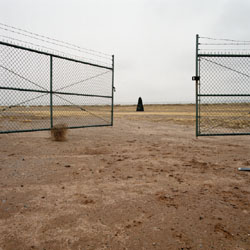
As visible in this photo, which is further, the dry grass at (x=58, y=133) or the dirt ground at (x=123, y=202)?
the dry grass at (x=58, y=133)

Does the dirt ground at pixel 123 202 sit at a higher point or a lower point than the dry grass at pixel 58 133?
lower

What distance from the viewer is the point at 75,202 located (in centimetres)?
266

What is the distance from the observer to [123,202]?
2.68 metres

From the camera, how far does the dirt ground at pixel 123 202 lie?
1.93 meters

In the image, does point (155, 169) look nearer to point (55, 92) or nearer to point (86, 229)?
point (86, 229)

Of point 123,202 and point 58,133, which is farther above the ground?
point 58,133

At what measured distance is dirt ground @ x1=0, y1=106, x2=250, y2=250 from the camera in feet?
6.34

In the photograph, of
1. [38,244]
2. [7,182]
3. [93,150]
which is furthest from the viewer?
[93,150]

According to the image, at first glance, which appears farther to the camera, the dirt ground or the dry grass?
the dry grass

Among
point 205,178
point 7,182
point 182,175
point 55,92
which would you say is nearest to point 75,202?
point 7,182

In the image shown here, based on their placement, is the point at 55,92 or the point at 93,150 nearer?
the point at 93,150

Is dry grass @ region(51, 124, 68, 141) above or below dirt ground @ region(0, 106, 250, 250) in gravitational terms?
above

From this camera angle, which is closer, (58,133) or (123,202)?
(123,202)

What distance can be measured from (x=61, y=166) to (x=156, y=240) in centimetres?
280
